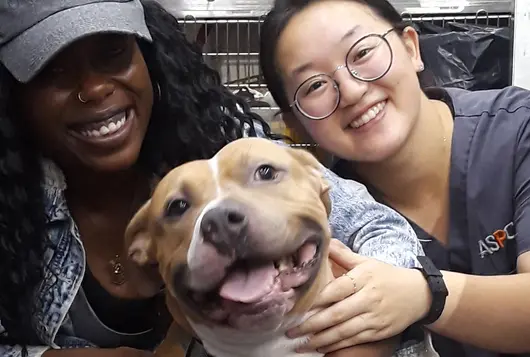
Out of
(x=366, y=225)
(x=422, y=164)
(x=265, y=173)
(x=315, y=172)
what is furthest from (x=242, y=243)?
(x=422, y=164)

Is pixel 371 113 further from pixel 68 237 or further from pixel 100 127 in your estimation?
pixel 68 237

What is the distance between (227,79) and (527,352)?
120cm

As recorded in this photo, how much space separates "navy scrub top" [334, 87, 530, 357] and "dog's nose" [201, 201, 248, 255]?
2.07 ft

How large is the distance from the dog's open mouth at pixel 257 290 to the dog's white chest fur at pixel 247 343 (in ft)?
0.20

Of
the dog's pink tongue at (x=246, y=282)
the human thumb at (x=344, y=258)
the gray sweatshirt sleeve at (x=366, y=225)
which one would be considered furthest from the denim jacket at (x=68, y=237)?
the dog's pink tongue at (x=246, y=282)

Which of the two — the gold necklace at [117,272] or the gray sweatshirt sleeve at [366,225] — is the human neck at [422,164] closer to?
the gray sweatshirt sleeve at [366,225]

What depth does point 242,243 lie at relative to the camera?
1059 millimetres

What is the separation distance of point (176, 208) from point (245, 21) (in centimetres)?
112

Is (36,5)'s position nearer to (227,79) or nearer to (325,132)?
(325,132)

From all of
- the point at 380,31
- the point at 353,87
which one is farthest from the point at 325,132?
the point at 380,31

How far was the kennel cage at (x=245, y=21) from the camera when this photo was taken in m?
2.21

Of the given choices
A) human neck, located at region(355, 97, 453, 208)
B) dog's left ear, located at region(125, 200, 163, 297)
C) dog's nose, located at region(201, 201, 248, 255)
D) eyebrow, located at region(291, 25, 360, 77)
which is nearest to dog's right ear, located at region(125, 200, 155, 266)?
dog's left ear, located at region(125, 200, 163, 297)

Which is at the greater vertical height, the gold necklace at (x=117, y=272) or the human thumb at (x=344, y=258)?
the human thumb at (x=344, y=258)

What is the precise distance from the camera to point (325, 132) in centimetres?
160
